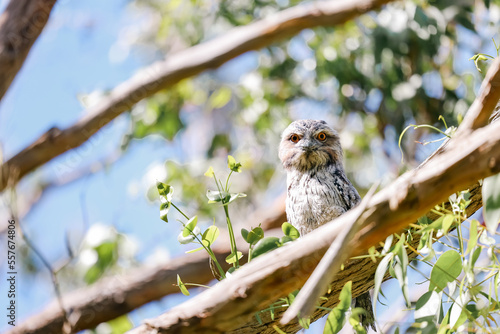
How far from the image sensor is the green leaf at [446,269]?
1675mm

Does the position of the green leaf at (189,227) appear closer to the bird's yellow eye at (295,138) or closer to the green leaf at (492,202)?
the green leaf at (492,202)

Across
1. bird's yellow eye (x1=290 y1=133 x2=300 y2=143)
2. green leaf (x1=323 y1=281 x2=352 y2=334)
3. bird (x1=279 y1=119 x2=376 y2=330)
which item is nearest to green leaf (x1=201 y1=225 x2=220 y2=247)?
green leaf (x1=323 y1=281 x2=352 y2=334)

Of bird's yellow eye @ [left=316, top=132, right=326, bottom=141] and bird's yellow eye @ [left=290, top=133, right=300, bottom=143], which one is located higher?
bird's yellow eye @ [left=290, top=133, right=300, bottom=143]

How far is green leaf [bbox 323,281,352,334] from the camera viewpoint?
1574 mm

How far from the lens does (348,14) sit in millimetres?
4730

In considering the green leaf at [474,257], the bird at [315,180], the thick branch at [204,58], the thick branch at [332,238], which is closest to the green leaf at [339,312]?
the thick branch at [332,238]

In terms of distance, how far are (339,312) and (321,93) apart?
168 inches

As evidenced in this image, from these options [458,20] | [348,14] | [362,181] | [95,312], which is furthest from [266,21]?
[95,312]

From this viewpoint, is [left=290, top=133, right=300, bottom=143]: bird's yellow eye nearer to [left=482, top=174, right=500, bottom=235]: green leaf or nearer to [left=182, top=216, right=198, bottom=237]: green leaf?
[left=182, top=216, right=198, bottom=237]: green leaf

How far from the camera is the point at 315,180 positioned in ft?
11.0

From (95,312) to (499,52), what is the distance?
345 centimetres

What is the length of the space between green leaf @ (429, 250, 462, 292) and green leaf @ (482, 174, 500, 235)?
0.91ft

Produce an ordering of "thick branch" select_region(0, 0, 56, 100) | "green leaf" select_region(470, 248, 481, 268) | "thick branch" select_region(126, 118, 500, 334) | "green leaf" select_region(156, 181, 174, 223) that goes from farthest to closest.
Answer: "thick branch" select_region(0, 0, 56, 100)
"green leaf" select_region(156, 181, 174, 223)
"green leaf" select_region(470, 248, 481, 268)
"thick branch" select_region(126, 118, 500, 334)

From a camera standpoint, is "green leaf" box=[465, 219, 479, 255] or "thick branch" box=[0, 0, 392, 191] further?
"thick branch" box=[0, 0, 392, 191]
